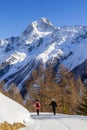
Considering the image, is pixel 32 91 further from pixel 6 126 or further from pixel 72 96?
pixel 6 126

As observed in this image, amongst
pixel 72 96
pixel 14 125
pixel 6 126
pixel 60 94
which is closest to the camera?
pixel 6 126

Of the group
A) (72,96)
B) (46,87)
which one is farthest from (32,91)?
(72,96)

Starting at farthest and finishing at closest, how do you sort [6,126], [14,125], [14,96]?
1. [14,96]
2. [14,125]
3. [6,126]

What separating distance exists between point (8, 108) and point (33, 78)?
179 feet

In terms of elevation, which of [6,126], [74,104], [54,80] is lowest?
[6,126]

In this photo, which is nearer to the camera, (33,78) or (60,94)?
(60,94)

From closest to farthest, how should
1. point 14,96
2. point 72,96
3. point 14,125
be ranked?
point 14,125 → point 72,96 → point 14,96

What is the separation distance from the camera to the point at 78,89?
323 feet

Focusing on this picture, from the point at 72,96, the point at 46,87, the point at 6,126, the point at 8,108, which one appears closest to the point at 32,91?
the point at 46,87

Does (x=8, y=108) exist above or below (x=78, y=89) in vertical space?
below

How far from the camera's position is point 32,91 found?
255 feet

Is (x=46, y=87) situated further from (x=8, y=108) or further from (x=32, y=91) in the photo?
(x=8, y=108)

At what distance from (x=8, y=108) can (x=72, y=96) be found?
179 feet

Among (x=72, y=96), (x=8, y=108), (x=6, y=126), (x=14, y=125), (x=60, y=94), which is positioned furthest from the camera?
(x=72, y=96)
